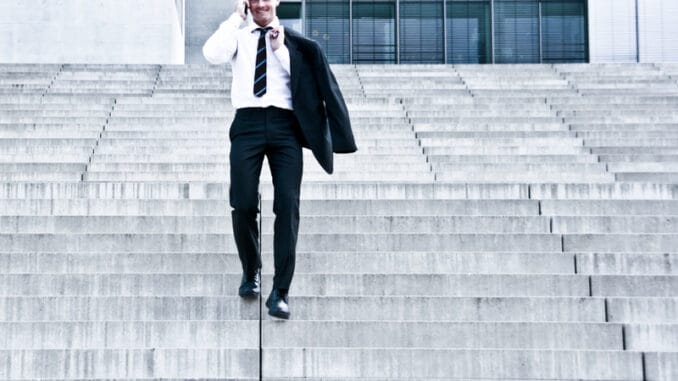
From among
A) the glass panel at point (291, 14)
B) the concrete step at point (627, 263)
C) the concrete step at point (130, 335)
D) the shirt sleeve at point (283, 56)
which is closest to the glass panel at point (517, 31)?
the glass panel at point (291, 14)

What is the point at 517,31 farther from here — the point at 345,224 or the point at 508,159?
the point at 345,224

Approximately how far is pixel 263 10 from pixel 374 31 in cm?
1443

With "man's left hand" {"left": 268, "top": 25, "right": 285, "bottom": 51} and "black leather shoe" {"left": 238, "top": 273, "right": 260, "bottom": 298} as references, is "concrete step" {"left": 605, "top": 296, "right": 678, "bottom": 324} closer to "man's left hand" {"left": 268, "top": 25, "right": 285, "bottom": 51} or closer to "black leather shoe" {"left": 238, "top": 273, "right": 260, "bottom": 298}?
"black leather shoe" {"left": 238, "top": 273, "right": 260, "bottom": 298}

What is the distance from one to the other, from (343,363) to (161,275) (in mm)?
1386

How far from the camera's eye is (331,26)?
736 inches

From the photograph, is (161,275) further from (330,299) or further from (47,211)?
(47,211)

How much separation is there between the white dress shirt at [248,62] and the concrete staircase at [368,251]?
3.70 ft

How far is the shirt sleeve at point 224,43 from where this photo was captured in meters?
4.62

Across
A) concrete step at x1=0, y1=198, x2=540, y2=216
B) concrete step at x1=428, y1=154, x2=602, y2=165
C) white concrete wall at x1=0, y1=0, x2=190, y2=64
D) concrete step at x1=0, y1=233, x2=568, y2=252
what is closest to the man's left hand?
concrete step at x1=0, y1=233, x2=568, y2=252

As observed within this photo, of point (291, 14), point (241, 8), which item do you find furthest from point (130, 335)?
point (291, 14)

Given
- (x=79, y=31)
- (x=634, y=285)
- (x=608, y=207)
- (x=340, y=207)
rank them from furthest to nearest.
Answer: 1. (x=79, y=31)
2. (x=608, y=207)
3. (x=340, y=207)
4. (x=634, y=285)

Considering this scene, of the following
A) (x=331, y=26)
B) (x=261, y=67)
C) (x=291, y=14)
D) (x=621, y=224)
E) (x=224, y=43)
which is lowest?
(x=621, y=224)

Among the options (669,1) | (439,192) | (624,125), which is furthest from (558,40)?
(439,192)

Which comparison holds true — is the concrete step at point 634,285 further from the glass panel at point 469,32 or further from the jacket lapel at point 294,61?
the glass panel at point 469,32
